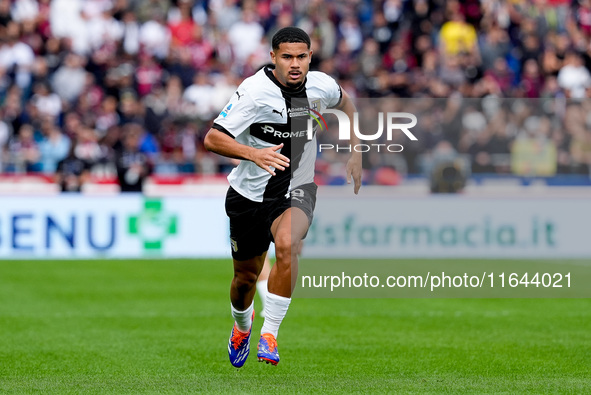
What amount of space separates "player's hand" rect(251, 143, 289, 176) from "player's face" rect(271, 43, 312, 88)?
574 millimetres

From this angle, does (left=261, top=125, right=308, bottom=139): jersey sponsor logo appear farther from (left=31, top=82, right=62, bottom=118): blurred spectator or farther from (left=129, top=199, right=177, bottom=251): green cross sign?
(left=31, top=82, right=62, bottom=118): blurred spectator

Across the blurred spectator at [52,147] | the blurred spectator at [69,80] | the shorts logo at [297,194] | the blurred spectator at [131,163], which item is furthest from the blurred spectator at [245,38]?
the shorts logo at [297,194]

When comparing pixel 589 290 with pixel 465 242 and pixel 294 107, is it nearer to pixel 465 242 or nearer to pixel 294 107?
pixel 465 242

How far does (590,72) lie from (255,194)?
17139 mm

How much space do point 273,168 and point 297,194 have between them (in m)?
0.27

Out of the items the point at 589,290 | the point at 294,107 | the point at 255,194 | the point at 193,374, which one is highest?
the point at 294,107

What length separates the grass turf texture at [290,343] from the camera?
24.2 ft

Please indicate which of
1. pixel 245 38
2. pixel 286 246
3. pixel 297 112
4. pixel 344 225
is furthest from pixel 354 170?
pixel 245 38

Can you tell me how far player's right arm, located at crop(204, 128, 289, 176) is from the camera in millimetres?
7039

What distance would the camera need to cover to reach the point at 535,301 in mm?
13109

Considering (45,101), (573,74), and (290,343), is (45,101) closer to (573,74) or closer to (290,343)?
(573,74)

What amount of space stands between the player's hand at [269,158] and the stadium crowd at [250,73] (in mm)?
9374

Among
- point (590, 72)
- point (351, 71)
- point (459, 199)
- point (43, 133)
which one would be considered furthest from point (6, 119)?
point (590, 72)

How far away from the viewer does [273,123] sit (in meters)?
→ 7.64
